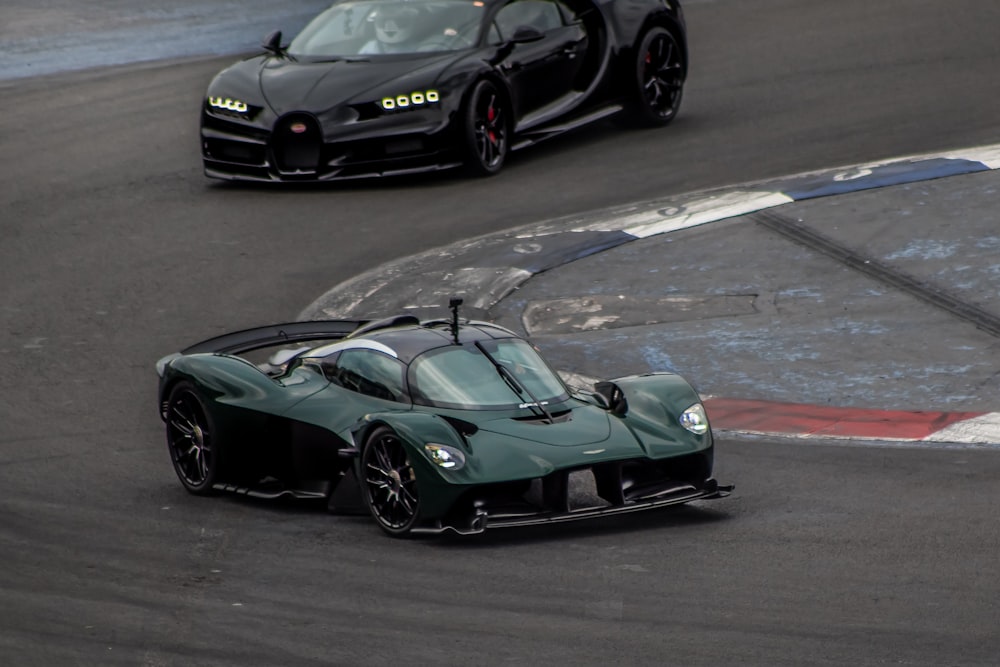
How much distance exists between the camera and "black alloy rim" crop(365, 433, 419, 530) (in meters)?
8.97

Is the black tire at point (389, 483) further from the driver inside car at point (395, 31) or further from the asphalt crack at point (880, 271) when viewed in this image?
the driver inside car at point (395, 31)

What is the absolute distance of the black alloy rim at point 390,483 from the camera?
8.97 m

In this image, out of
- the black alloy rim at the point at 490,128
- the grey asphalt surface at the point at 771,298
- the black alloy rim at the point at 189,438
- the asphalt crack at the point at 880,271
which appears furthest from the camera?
the black alloy rim at the point at 490,128

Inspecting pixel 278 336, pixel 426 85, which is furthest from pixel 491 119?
pixel 278 336

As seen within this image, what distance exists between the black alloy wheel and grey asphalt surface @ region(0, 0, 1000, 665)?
292 millimetres

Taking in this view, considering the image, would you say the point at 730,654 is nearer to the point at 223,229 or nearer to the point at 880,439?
the point at 880,439

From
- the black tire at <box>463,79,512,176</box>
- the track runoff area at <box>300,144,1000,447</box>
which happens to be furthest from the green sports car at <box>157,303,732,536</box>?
the black tire at <box>463,79,512,176</box>

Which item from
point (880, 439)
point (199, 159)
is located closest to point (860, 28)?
point (199, 159)

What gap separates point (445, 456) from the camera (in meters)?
8.83

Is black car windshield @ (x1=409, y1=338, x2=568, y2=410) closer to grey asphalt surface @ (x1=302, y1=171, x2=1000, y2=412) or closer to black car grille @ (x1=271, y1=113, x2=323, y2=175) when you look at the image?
grey asphalt surface @ (x1=302, y1=171, x2=1000, y2=412)

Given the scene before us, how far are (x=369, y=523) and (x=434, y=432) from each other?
2.48 ft

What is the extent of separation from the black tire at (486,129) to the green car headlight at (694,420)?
725 centimetres

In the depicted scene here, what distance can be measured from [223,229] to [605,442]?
24.2ft

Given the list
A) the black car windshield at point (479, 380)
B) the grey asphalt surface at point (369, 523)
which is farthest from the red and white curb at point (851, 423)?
the black car windshield at point (479, 380)
